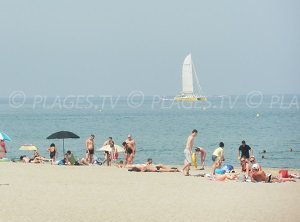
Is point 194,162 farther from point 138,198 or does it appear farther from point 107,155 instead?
point 138,198

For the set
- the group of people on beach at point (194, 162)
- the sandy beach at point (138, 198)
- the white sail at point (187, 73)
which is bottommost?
the sandy beach at point (138, 198)

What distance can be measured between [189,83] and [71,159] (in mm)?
98508

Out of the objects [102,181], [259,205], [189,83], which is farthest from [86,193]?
[189,83]

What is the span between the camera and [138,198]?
16.7 meters

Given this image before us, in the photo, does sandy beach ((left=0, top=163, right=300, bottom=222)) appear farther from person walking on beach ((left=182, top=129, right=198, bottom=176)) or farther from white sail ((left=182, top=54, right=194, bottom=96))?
white sail ((left=182, top=54, right=194, bottom=96))

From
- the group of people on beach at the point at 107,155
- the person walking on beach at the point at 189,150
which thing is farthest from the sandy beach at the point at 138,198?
the group of people on beach at the point at 107,155

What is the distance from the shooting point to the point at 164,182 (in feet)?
66.4

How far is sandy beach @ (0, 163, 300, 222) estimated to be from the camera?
14086 millimetres

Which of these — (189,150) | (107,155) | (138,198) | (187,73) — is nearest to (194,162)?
(107,155)

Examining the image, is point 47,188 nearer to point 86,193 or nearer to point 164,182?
point 86,193

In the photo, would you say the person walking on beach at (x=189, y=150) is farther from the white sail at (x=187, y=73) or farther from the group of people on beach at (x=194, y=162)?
the white sail at (x=187, y=73)

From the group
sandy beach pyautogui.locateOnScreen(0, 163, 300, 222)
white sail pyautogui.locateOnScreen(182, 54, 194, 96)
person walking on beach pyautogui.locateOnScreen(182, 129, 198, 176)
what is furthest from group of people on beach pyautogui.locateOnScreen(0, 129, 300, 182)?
white sail pyautogui.locateOnScreen(182, 54, 194, 96)

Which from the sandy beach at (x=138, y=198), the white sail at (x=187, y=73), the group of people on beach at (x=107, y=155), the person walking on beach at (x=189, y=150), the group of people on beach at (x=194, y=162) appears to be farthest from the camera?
the white sail at (x=187, y=73)

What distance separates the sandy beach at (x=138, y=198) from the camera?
14.1 m
